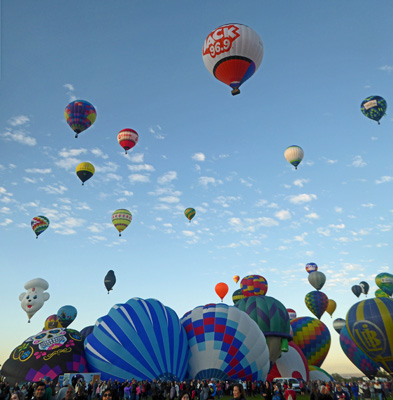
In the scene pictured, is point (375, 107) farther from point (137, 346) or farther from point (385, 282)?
point (137, 346)

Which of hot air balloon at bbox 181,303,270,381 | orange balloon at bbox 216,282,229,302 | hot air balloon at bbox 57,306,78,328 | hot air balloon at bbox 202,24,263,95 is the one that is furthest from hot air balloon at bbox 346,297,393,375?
hot air balloon at bbox 57,306,78,328

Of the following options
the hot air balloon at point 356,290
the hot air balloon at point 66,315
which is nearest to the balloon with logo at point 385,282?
the hot air balloon at point 356,290

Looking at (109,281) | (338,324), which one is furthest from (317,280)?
(109,281)

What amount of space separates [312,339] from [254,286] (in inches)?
295

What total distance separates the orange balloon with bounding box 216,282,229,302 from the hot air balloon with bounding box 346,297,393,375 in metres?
14.1

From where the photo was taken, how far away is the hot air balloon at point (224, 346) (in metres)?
18.5

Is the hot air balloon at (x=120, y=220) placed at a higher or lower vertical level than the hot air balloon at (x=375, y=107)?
lower

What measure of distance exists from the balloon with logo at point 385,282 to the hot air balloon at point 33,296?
38.4m

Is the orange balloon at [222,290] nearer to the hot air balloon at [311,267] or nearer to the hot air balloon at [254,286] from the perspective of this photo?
the hot air balloon at [254,286]

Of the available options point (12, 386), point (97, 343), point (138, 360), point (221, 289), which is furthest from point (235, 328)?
point (221, 289)

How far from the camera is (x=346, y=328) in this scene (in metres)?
27.5

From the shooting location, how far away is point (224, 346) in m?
18.7

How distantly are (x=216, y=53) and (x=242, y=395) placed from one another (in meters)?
20.6

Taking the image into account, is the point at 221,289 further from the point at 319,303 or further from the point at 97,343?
the point at 97,343
